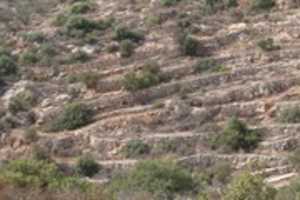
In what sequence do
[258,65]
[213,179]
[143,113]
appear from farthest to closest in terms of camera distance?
[258,65]
[143,113]
[213,179]

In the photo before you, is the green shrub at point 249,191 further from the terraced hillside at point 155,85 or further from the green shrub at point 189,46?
the green shrub at point 189,46

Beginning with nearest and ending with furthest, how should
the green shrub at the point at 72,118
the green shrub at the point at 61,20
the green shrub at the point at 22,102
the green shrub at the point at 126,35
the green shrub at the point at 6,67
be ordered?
the green shrub at the point at 72,118 < the green shrub at the point at 22,102 < the green shrub at the point at 6,67 < the green shrub at the point at 126,35 < the green shrub at the point at 61,20

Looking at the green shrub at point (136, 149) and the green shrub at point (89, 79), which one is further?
the green shrub at point (89, 79)

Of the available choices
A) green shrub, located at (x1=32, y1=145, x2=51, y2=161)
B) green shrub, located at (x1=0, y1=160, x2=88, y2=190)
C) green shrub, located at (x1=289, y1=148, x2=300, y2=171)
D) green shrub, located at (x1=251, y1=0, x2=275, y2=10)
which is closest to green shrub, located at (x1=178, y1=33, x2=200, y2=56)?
green shrub, located at (x1=251, y1=0, x2=275, y2=10)

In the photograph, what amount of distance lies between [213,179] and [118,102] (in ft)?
24.4

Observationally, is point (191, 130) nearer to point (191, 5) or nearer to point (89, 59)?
point (89, 59)

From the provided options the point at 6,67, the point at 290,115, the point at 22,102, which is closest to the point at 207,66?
the point at 290,115

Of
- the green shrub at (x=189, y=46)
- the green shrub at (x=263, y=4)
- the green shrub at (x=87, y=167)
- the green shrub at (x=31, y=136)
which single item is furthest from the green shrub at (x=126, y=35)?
the green shrub at (x=87, y=167)

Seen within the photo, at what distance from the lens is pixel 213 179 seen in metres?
27.5

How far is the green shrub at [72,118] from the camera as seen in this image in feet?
108

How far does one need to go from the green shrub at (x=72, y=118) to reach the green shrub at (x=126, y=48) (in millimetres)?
4994

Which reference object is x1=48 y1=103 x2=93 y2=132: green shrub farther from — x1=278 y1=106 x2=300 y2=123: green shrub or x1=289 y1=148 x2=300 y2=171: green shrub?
x1=289 y1=148 x2=300 y2=171: green shrub

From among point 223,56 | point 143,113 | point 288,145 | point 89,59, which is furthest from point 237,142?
point 89,59

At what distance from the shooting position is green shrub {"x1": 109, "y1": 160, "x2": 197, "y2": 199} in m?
24.8
